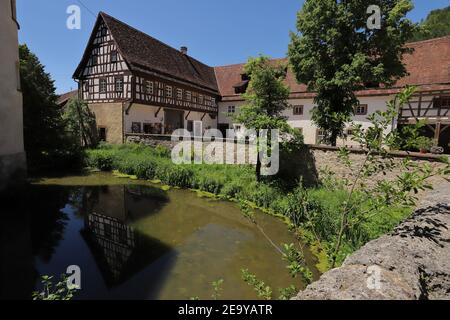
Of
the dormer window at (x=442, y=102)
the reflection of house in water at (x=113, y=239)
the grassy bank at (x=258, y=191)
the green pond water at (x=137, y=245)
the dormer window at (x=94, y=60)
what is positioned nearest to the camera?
the green pond water at (x=137, y=245)

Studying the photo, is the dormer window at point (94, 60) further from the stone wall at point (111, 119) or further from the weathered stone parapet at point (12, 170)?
the weathered stone parapet at point (12, 170)

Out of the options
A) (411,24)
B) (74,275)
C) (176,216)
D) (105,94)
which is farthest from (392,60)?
(105,94)

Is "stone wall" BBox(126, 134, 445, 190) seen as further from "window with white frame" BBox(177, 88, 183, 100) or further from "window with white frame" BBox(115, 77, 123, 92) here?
"window with white frame" BBox(115, 77, 123, 92)

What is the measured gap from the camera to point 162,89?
73.3 feet

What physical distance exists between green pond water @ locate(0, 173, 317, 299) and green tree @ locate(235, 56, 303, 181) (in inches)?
167

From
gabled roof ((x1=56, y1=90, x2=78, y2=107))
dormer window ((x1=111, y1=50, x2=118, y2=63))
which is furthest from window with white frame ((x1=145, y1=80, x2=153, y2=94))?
gabled roof ((x1=56, y1=90, x2=78, y2=107))

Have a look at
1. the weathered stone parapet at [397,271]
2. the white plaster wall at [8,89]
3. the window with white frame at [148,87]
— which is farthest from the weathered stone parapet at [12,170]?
the weathered stone parapet at [397,271]

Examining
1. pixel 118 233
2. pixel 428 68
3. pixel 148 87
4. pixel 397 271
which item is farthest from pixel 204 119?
pixel 397 271

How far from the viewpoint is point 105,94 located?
21.4 metres

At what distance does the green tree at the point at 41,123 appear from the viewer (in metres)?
17.1

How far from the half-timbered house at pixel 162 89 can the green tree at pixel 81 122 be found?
664mm

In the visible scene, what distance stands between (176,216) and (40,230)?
14.9 ft

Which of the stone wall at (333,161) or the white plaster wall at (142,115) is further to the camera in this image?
the white plaster wall at (142,115)
